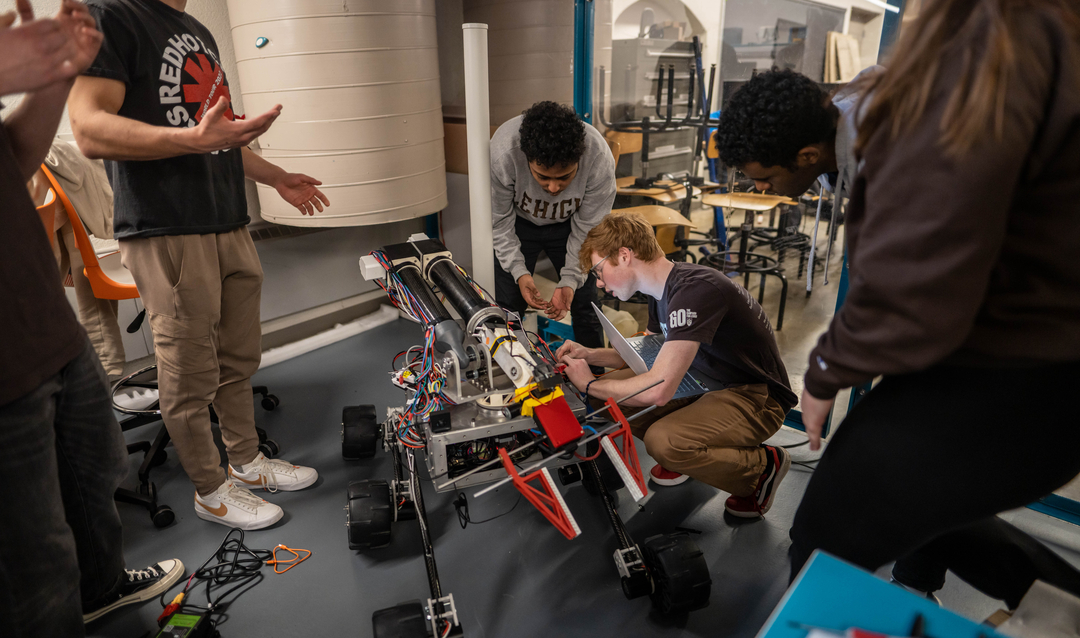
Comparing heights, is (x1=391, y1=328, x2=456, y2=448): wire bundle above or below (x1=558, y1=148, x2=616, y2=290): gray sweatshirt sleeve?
below

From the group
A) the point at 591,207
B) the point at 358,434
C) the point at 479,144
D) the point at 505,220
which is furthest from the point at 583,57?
the point at 358,434

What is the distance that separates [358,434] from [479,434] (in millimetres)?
871

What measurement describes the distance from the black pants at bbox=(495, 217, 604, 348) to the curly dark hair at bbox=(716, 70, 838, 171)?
125 centimetres

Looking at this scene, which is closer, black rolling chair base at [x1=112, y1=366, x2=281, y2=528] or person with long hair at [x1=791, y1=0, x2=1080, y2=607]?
person with long hair at [x1=791, y1=0, x2=1080, y2=607]

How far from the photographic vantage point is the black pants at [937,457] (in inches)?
32.4

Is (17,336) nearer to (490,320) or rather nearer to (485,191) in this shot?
(490,320)

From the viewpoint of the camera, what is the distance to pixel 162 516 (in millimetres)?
1836

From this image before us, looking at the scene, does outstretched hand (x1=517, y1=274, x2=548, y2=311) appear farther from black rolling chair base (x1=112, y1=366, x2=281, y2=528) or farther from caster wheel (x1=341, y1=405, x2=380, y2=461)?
black rolling chair base (x1=112, y1=366, x2=281, y2=528)

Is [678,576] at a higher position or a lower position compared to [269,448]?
higher

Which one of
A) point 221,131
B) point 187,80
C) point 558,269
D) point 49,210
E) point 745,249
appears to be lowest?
point 745,249

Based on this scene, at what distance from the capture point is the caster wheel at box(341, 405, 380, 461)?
2137 mm

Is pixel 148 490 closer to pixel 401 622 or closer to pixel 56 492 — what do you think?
pixel 56 492

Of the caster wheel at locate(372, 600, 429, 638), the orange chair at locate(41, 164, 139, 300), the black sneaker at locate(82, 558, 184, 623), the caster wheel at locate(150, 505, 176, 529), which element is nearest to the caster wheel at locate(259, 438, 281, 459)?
the caster wheel at locate(150, 505, 176, 529)

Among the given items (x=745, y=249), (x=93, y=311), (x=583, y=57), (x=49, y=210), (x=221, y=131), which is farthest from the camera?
(x=745, y=249)
